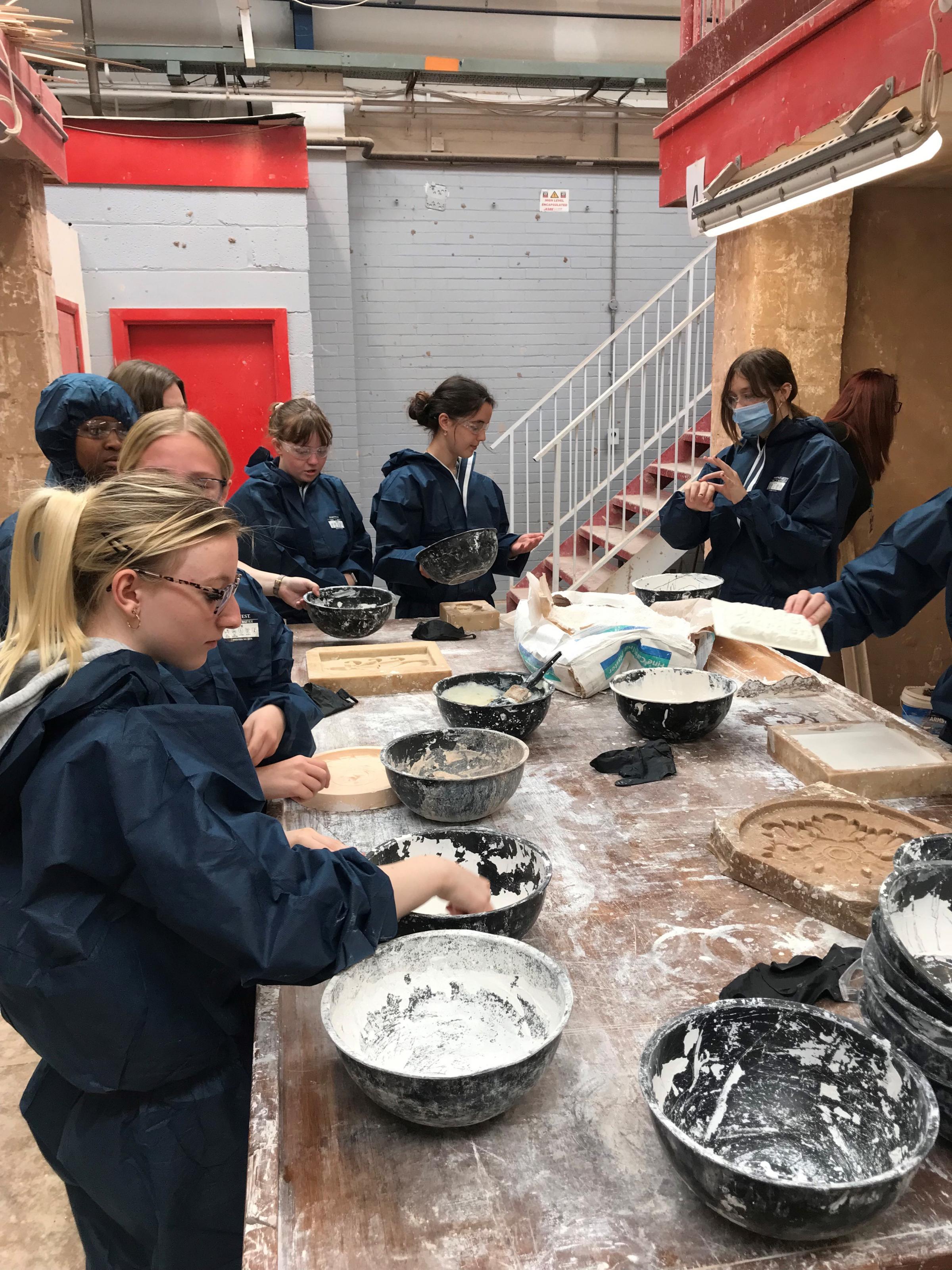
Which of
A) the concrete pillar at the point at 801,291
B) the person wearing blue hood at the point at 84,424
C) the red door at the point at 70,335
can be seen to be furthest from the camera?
the red door at the point at 70,335

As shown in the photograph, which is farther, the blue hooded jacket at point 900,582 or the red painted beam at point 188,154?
the red painted beam at point 188,154

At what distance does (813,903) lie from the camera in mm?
1429

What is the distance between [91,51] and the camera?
236 inches

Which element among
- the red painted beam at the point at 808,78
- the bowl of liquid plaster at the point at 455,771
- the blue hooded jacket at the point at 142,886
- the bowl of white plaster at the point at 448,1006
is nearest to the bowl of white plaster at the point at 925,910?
the bowl of white plaster at the point at 448,1006

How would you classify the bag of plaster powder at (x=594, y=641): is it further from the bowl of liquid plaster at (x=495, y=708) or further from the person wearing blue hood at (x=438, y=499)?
the person wearing blue hood at (x=438, y=499)

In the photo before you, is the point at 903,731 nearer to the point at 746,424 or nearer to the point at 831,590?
the point at 831,590

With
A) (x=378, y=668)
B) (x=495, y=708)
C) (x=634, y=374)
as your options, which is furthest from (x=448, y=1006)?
(x=634, y=374)

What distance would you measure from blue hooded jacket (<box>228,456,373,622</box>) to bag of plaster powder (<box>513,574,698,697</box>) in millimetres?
1115

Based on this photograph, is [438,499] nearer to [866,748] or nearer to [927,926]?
[866,748]

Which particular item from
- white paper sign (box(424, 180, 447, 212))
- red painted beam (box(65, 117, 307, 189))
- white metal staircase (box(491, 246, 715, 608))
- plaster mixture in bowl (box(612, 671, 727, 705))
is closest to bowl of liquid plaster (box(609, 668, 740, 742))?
plaster mixture in bowl (box(612, 671, 727, 705))

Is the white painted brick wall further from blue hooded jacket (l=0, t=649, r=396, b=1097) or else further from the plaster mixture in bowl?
blue hooded jacket (l=0, t=649, r=396, b=1097)

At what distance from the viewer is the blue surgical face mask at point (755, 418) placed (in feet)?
11.3

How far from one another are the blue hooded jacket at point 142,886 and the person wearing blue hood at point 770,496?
2.63 meters

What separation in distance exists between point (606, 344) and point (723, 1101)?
659 centimetres
